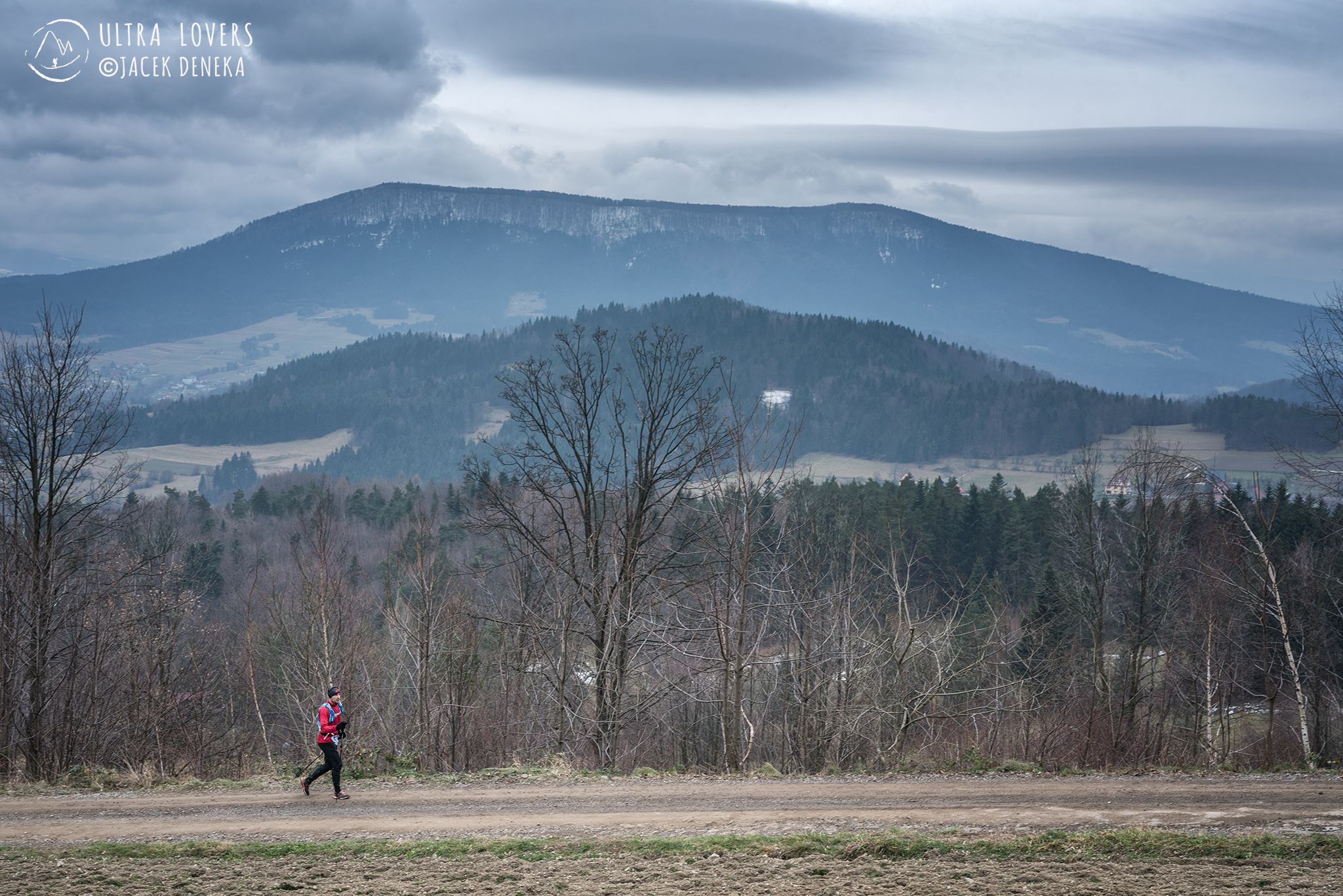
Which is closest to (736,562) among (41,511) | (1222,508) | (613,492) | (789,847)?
(613,492)

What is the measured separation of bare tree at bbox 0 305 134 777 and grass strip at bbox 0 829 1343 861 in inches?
432

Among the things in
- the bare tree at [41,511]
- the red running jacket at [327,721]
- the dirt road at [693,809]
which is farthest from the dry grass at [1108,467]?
the red running jacket at [327,721]

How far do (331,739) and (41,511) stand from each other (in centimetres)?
1279

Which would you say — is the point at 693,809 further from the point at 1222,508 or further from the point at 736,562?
the point at 1222,508

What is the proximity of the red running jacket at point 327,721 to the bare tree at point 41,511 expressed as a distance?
384 inches

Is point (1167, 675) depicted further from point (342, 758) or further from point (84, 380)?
point (84, 380)

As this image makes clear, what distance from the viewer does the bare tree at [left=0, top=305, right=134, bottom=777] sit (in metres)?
24.1

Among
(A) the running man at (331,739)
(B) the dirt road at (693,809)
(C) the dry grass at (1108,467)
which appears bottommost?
(B) the dirt road at (693,809)

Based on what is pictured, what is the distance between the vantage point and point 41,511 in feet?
81.3

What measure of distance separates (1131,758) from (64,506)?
87.3 feet

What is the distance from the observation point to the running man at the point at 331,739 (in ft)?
56.9

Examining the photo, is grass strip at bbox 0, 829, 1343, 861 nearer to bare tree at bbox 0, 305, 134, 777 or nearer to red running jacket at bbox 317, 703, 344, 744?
red running jacket at bbox 317, 703, 344, 744

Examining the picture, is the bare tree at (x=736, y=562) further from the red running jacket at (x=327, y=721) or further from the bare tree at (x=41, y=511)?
the bare tree at (x=41, y=511)

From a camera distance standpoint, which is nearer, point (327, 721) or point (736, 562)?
point (327, 721)
